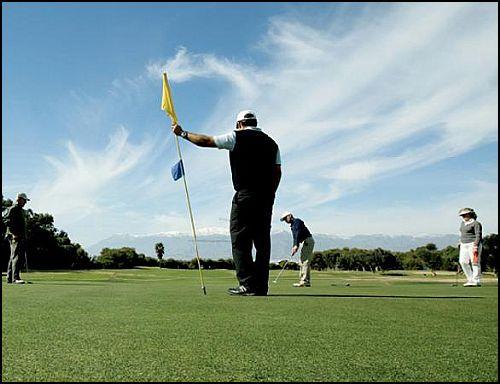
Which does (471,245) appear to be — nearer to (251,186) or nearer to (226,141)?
(251,186)

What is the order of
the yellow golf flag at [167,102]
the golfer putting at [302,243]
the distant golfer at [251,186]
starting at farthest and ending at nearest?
the golfer putting at [302,243] → the yellow golf flag at [167,102] → the distant golfer at [251,186]

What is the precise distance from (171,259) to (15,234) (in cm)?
3497

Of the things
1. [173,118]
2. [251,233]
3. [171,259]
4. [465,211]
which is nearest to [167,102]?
[173,118]

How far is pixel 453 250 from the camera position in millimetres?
54281

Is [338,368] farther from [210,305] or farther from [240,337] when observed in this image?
[210,305]

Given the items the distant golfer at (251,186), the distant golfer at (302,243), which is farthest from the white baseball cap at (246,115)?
the distant golfer at (302,243)

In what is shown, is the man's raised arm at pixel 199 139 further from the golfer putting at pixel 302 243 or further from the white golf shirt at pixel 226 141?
the golfer putting at pixel 302 243

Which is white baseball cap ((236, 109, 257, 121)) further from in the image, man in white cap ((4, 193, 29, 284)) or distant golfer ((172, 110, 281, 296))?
man in white cap ((4, 193, 29, 284))

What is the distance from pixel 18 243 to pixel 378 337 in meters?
10.2

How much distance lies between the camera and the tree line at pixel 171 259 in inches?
1821

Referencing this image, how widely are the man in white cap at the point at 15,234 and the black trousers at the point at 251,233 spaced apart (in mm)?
7127

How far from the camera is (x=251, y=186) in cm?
674

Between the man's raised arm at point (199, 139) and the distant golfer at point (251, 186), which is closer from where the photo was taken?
the man's raised arm at point (199, 139)

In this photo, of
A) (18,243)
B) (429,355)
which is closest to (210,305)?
(429,355)
